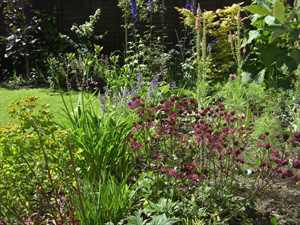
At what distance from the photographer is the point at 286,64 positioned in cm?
328

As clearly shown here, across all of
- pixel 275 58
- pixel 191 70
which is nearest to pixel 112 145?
pixel 275 58

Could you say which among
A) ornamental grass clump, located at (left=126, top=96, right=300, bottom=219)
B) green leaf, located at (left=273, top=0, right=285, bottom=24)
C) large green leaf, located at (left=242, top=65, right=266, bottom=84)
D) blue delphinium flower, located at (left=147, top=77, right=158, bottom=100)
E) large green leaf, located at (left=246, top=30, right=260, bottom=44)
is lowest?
ornamental grass clump, located at (left=126, top=96, right=300, bottom=219)

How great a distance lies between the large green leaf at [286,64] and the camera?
3.22 meters

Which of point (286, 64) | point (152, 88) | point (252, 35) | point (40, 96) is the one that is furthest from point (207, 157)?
point (40, 96)

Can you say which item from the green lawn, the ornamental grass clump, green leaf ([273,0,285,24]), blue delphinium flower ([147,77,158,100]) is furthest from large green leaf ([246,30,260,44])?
green leaf ([273,0,285,24])

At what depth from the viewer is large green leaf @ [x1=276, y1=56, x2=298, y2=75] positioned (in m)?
3.22

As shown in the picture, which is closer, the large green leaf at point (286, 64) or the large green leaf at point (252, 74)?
the large green leaf at point (286, 64)

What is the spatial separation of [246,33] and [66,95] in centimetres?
384

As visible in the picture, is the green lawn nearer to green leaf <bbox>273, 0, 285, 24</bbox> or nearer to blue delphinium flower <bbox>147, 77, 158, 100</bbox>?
blue delphinium flower <bbox>147, 77, 158, 100</bbox>

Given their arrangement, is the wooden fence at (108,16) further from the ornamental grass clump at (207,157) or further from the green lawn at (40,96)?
the ornamental grass clump at (207,157)

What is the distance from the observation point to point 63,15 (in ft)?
24.9

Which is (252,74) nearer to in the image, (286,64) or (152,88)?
(286,64)

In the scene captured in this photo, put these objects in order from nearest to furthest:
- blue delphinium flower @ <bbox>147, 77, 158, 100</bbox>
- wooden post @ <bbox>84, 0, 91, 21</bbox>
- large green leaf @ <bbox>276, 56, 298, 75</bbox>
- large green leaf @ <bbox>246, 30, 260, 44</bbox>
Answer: large green leaf @ <bbox>276, 56, 298, 75</bbox> < blue delphinium flower @ <bbox>147, 77, 158, 100</bbox> < large green leaf @ <bbox>246, 30, 260, 44</bbox> < wooden post @ <bbox>84, 0, 91, 21</bbox>

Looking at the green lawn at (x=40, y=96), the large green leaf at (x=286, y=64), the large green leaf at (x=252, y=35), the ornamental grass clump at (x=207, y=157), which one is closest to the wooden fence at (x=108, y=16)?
the green lawn at (x=40, y=96)
